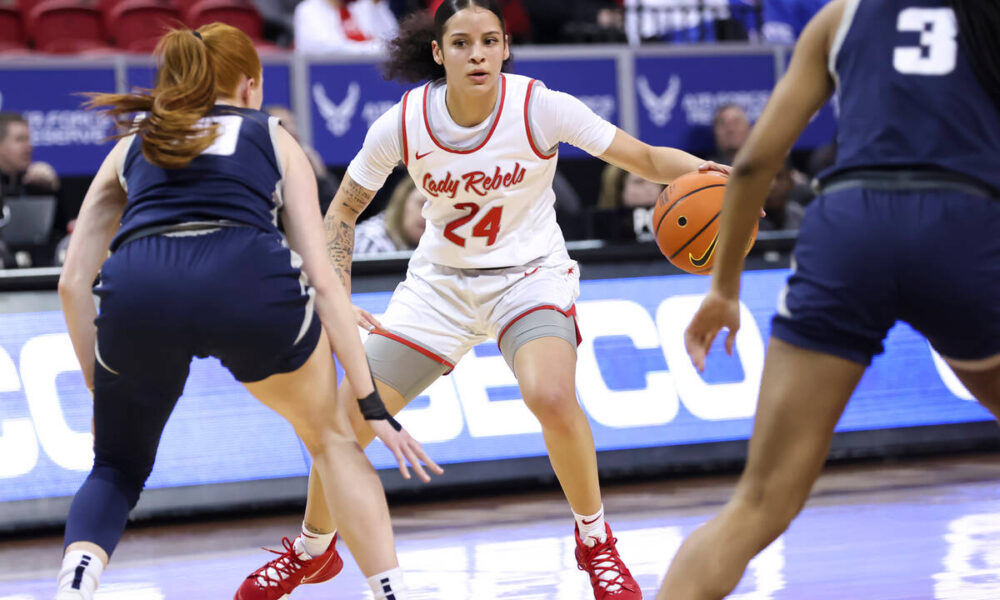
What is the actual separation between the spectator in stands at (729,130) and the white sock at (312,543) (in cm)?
600

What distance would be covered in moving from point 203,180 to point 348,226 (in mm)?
1294

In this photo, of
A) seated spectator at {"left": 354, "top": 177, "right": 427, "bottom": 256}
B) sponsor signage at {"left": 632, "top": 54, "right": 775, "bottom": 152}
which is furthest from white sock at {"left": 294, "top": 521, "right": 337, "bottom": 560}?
sponsor signage at {"left": 632, "top": 54, "right": 775, "bottom": 152}

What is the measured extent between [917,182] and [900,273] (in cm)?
20

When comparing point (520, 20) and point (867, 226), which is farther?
point (520, 20)

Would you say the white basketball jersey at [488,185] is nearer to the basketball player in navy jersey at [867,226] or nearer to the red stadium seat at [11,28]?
the basketball player in navy jersey at [867,226]

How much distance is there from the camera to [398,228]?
7.19m

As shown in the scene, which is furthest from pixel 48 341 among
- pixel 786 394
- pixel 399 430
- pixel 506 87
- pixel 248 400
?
pixel 786 394

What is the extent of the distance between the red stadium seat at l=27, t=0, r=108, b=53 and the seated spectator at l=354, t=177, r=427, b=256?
3.93 meters

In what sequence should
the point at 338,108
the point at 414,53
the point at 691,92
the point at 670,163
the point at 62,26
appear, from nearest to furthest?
the point at 670,163 → the point at 414,53 → the point at 338,108 → the point at 62,26 → the point at 691,92

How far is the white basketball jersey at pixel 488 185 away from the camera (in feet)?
13.7

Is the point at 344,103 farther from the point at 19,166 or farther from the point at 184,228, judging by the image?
the point at 184,228

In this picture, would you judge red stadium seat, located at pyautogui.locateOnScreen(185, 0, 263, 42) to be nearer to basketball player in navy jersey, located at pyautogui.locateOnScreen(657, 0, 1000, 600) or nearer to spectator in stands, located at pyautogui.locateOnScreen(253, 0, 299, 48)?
spectator in stands, located at pyautogui.locateOnScreen(253, 0, 299, 48)

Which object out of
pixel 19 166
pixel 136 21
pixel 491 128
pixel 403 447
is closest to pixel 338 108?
pixel 136 21

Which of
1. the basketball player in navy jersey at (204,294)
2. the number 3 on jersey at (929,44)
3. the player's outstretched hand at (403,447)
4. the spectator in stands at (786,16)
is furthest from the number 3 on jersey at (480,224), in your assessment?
the spectator in stands at (786,16)
